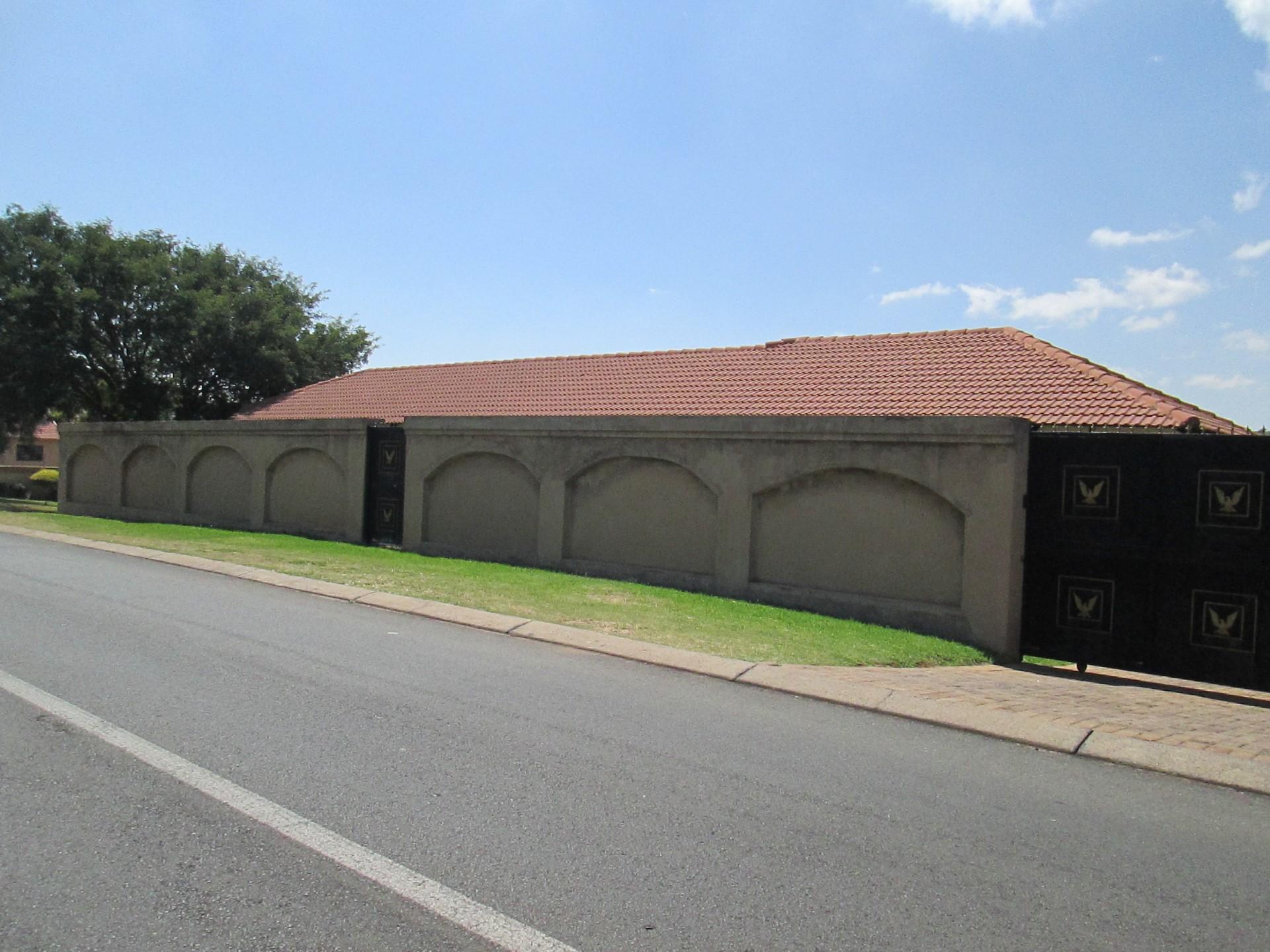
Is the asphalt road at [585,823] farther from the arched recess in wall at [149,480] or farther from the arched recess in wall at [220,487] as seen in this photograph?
the arched recess in wall at [149,480]

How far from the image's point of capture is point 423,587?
13.6 meters

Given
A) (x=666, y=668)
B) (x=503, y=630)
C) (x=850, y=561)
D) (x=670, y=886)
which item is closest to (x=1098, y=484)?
(x=850, y=561)

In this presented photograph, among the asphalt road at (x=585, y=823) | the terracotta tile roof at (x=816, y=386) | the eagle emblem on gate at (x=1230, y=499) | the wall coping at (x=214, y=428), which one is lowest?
the asphalt road at (x=585, y=823)

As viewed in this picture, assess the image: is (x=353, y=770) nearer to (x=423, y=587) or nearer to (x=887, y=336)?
(x=423, y=587)

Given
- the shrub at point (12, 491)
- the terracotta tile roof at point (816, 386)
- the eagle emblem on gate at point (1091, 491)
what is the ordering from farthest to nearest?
the shrub at point (12, 491)
the terracotta tile roof at point (816, 386)
the eagle emblem on gate at point (1091, 491)

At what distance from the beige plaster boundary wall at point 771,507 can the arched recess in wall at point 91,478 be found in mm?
15516

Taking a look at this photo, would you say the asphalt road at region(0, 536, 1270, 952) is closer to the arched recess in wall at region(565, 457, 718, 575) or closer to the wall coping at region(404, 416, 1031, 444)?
the wall coping at region(404, 416, 1031, 444)

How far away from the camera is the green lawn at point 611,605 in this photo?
10203 millimetres

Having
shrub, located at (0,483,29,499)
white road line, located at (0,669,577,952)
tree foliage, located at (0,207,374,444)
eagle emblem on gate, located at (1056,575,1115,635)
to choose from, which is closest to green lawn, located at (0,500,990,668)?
eagle emblem on gate, located at (1056,575,1115,635)

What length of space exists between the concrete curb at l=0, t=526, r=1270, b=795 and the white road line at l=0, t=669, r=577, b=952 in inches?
182

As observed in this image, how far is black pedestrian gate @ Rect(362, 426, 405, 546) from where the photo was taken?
20.3m

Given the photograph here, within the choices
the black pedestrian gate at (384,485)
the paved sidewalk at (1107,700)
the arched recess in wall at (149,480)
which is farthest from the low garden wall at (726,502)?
the arched recess in wall at (149,480)

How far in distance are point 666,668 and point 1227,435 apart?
6303 millimetres

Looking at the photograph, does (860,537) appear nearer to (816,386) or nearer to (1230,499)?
(1230,499)
